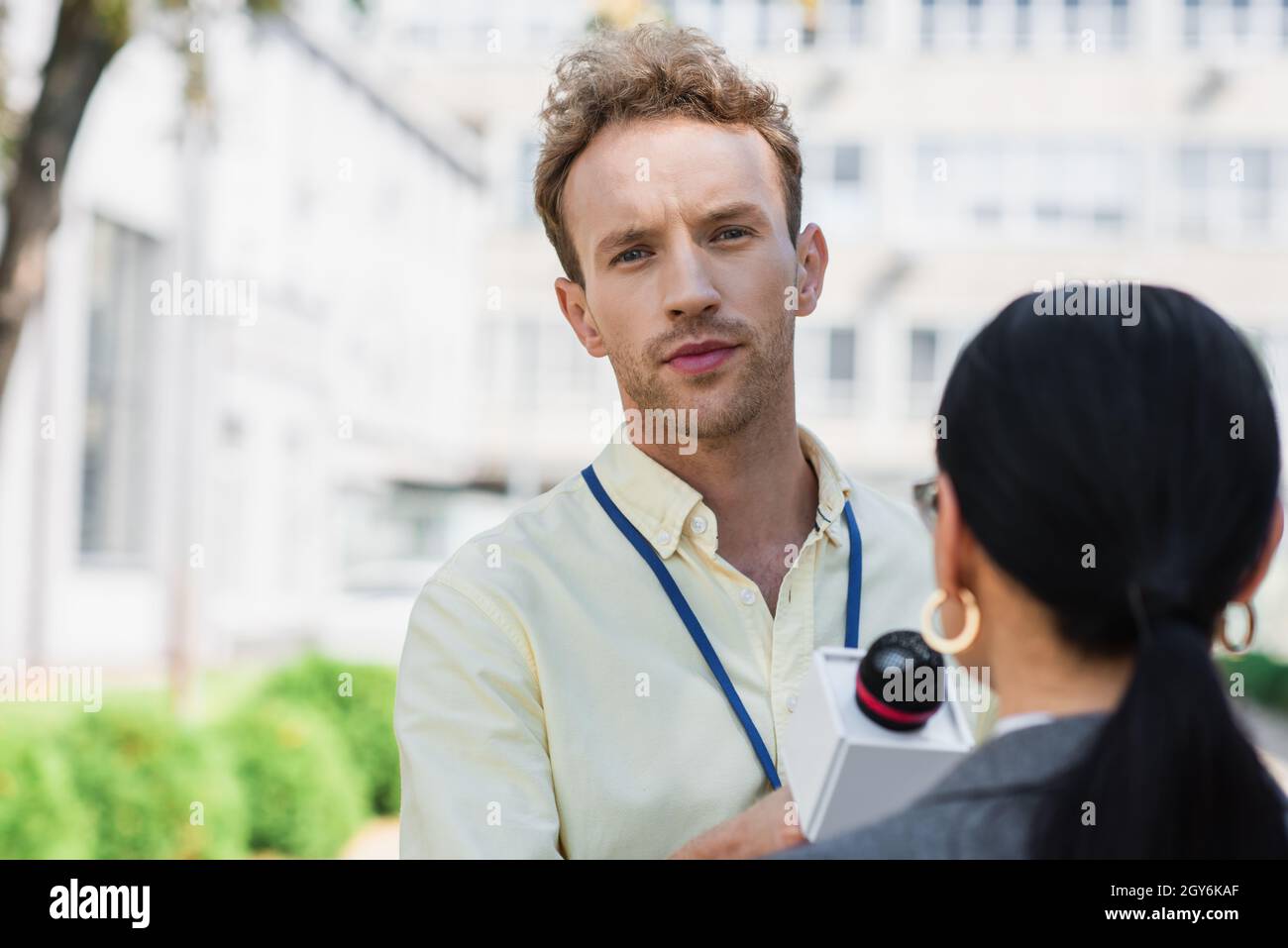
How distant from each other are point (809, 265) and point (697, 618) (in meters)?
0.78

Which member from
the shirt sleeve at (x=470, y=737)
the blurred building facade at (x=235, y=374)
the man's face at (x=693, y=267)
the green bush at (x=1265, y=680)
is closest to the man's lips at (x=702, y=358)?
the man's face at (x=693, y=267)

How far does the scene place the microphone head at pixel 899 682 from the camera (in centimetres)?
177

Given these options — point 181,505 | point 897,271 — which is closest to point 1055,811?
point 181,505

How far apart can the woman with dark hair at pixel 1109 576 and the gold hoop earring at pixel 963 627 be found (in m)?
0.03

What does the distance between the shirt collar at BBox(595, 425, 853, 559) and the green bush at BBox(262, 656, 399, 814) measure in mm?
7921

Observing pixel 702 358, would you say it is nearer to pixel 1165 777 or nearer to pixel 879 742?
pixel 879 742

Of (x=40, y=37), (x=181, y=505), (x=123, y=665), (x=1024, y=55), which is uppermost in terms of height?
(x=1024, y=55)

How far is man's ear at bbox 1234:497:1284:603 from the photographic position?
156 centimetres

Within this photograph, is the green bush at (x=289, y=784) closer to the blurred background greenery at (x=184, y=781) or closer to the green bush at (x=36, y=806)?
the blurred background greenery at (x=184, y=781)

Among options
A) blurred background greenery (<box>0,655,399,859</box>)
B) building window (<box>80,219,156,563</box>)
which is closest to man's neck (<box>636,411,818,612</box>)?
blurred background greenery (<box>0,655,399,859</box>)
